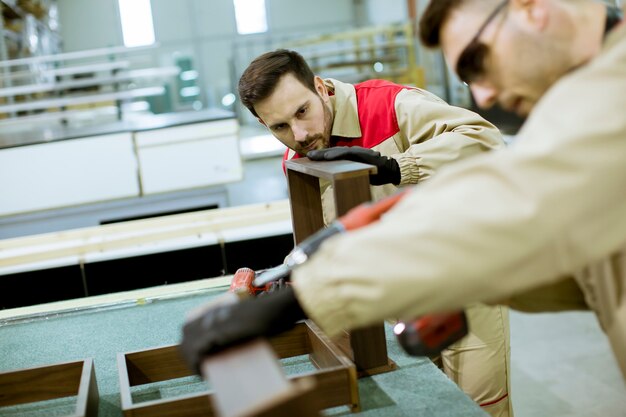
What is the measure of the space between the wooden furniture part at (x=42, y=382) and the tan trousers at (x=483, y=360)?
105 centimetres

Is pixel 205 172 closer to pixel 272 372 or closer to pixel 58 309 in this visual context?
pixel 58 309

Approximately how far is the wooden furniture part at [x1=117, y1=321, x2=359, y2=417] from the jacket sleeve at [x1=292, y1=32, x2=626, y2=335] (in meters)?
0.15

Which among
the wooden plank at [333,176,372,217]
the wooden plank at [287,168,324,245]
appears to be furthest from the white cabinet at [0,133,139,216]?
the wooden plank at [333,176,372,217]

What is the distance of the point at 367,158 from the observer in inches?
69.4

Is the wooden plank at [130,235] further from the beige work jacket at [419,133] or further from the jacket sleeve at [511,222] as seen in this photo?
the jacket sleeve at [511,222]

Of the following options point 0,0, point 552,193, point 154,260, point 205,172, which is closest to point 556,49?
point 552,193

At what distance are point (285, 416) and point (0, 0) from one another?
8863mm

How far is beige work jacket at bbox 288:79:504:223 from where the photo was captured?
73.9 inches

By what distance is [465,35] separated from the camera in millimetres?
1040

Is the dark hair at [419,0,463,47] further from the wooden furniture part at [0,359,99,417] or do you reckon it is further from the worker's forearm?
the wooden furniture part at [0,359,99,417]

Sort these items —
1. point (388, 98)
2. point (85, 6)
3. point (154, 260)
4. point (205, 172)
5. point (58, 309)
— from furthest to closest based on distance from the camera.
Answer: point (85, 6) < point (205, 172) < point (154, 260) < point (58, 309) < point (388, 98)

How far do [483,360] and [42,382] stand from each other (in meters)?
1.24

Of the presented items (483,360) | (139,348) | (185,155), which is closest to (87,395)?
(139,348)

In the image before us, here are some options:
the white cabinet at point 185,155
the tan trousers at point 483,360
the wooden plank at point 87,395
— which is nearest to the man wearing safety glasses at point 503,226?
the wooden plank at point 87,395
